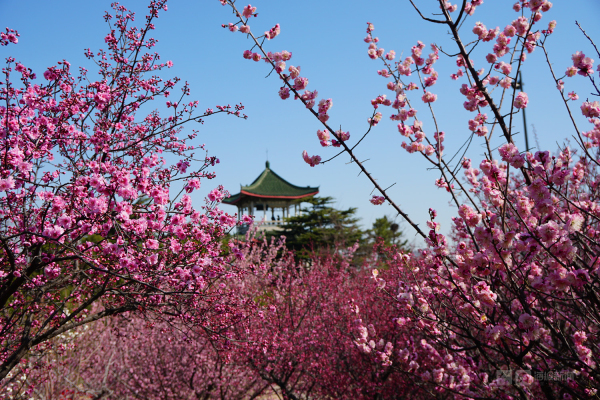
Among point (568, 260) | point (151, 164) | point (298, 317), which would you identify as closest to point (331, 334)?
point (298, 317)

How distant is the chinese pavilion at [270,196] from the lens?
31.4 m

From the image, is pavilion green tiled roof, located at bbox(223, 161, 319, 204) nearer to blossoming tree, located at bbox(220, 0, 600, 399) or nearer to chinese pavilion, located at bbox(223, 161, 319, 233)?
chinese pavilion, located at bbox(223, 161, 319, 233)

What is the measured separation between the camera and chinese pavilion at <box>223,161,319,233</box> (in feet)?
103

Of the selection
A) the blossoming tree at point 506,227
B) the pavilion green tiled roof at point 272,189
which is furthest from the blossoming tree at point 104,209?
the pavilion green tiled roof at point 272,189

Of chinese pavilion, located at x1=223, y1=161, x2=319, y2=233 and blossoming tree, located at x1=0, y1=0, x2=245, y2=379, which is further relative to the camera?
chinese pavilion, located at x1=223, y1=161, x2=319, y2=233

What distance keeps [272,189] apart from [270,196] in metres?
1.68

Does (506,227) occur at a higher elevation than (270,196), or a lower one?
lower

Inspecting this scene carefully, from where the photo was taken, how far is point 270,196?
31.5 metres

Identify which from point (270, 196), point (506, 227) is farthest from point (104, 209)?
point (270, 196)

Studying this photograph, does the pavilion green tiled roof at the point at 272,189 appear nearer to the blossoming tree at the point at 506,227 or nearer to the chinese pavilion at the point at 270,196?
the chinese pavilion at the point at 270,196

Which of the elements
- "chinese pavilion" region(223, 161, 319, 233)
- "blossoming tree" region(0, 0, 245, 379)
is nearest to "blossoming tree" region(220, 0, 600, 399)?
"blossoming tree" region(0, 0, 245, 379)

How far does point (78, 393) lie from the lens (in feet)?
23.1

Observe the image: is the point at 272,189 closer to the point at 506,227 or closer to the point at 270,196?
the point at 270,196

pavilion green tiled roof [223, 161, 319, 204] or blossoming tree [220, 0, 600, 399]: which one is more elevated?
pavilion green tiled roof [223, 161, 319, 204]
